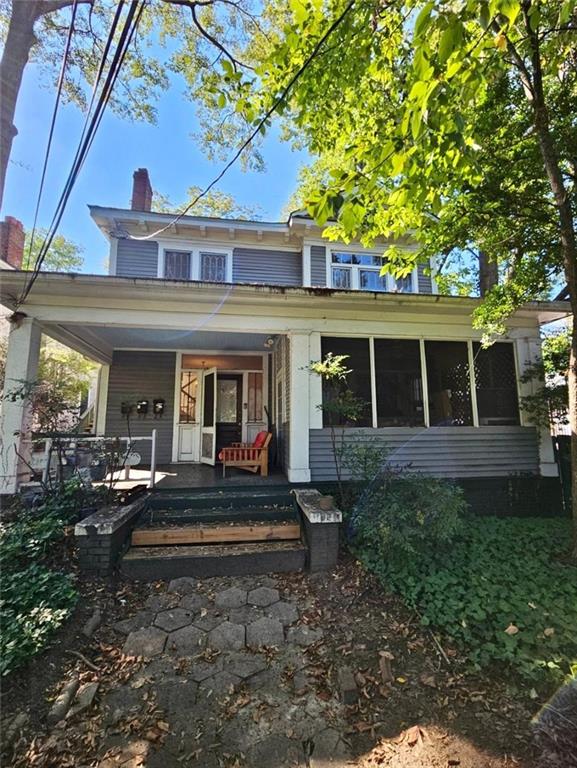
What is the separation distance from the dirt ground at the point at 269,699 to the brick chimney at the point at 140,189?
9.82m

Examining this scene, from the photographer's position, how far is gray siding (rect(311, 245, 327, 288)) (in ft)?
29.8

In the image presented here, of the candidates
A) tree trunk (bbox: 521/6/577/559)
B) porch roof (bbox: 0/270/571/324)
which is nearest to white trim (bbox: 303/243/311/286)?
porch roof (bbox: 0/270/571/324)

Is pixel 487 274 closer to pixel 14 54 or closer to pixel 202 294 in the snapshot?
pixel 202 294

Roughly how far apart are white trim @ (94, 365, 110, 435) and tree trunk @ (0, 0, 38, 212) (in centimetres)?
369

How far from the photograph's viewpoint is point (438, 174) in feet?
10.1

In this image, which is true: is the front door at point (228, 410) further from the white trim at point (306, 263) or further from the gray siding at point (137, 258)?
the gray siding at point (137, 258)

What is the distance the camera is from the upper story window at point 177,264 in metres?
8.78

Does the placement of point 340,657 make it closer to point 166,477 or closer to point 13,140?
point 166,477

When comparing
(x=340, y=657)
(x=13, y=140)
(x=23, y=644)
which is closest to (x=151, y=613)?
(x=23, y=644)

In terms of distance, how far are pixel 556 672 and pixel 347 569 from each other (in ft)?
6.02

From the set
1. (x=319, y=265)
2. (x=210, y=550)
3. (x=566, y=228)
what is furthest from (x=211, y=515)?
(x=319, y=265)

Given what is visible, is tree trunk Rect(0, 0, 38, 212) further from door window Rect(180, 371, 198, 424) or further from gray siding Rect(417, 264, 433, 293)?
gray siding Rect(417, 264, 433, 293)

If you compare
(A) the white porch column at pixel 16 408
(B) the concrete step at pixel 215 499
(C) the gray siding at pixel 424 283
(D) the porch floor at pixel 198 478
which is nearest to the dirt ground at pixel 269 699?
(B) the concrete step at pixel 215 499

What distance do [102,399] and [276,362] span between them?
3.92 meters
